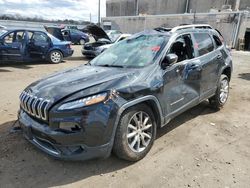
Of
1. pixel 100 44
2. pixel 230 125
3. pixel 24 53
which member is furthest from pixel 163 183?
pixel 100 44

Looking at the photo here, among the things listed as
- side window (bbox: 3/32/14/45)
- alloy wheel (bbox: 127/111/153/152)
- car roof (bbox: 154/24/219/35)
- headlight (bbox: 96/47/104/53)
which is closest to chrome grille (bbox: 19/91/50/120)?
alloy wheel (bbox: 127/111/153/152)

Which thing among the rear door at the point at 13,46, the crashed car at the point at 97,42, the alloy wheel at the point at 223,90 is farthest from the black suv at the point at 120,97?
the crashed car at the point at 97,42

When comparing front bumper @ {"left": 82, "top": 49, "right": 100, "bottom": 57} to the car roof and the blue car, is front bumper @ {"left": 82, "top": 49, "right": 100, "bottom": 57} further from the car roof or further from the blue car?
the car roof

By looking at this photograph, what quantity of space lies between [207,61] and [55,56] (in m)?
8.84

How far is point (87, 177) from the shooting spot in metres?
3.20

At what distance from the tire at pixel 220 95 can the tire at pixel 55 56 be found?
8.50 metres

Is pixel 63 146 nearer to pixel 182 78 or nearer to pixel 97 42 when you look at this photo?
pixel 182 78

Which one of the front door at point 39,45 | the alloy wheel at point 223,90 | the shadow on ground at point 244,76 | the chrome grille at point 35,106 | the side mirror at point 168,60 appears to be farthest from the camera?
the front door at point 39,45

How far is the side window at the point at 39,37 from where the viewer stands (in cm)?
1135

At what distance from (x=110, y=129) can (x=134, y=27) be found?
32276 millimetres

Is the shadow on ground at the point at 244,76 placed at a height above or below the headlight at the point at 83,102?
below

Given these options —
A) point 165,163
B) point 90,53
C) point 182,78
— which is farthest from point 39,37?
point 165,163

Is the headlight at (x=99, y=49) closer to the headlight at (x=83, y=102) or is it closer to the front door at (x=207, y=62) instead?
the front door at (x=207, y=62)

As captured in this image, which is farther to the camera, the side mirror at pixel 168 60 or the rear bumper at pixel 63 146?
the side mirror at pixel 168 60
